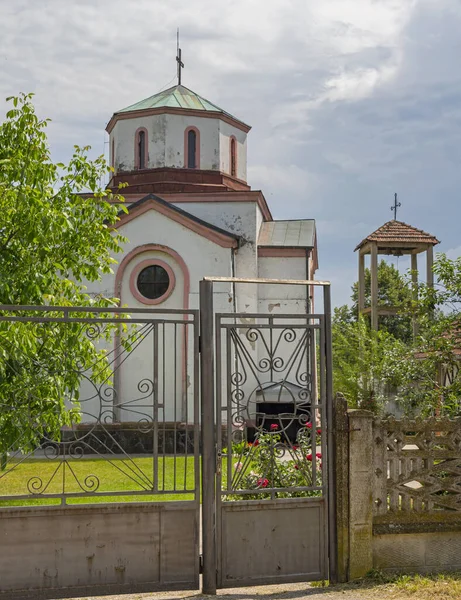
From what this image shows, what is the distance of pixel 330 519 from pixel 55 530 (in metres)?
2.15

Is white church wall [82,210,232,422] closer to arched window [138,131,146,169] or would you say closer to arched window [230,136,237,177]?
arched window [138,131,146,169]

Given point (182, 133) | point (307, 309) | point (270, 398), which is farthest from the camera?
point (182, 133)

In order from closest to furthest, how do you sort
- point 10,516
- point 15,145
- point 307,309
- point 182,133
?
point 10,516 → point 15,145 → point 307,309 → point 182,133

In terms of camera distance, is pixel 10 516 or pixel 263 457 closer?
pixel 10 516

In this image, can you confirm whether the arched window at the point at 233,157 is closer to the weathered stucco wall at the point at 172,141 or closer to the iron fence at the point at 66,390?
the weathered stucco wall at the point at 172,141

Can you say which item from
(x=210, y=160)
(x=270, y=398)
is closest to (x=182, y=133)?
(x=210, y=160)

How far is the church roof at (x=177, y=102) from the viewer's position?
21172 millimetres

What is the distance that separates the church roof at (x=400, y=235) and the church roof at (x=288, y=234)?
6.33 ft

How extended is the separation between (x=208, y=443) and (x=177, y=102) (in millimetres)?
16983

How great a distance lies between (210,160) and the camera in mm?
20891

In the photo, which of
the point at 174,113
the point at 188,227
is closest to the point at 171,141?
the point at 174,113

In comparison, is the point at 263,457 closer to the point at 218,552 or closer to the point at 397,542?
the point at 218,552

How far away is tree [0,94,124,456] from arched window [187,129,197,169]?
1185 cm

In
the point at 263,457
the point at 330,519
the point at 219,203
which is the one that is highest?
the point at 219,203
